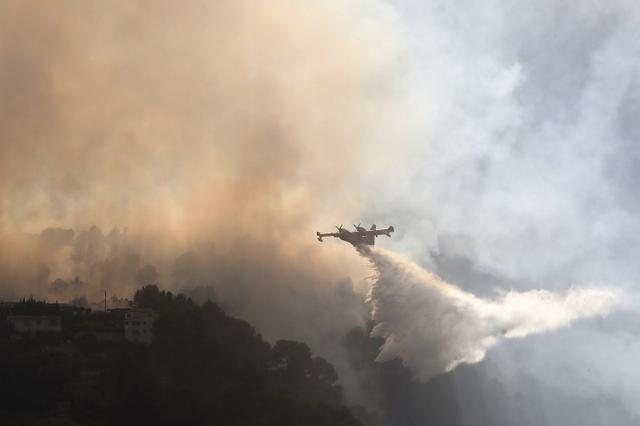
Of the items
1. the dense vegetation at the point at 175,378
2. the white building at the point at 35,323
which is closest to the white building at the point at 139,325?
the dense vegetation at the point at 175,378

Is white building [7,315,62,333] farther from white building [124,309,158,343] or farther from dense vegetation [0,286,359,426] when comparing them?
white building [124,309,158,343]

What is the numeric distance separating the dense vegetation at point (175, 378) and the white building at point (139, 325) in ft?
6.61

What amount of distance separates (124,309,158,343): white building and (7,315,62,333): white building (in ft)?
33.3

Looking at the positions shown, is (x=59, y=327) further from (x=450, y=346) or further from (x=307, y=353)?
(x=450, y=346)

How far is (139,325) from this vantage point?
558 feet

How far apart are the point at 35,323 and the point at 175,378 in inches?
1061

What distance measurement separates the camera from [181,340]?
532 ft

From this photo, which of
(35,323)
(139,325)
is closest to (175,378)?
(139,325)

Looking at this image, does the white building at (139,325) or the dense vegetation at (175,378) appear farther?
the white building at (139,325)

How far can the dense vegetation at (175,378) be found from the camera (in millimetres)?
145250

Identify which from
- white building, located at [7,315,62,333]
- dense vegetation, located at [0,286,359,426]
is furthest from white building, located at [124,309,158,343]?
white building, located at [7,315,62,333]

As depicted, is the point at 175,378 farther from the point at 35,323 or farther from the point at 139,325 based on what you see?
the point at 35,323

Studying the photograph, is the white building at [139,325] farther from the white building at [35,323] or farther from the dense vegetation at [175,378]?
the white building at [35,323]

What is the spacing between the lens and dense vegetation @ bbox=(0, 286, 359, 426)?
145250mm
